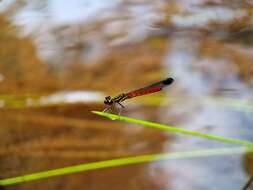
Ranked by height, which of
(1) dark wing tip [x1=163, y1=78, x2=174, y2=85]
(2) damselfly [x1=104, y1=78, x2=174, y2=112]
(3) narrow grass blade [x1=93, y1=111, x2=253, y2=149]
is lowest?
(3) narrow grass blade [x1=93, y1=111, x2=253, y2=149]

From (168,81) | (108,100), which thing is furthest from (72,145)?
(168,81)

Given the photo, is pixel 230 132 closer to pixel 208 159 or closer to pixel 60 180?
pixel 208 159

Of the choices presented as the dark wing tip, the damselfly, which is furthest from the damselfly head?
the dark wing tip

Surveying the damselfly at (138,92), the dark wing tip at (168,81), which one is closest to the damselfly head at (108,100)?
the damselfly at (138,92)

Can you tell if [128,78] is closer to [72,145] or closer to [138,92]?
[138,92]

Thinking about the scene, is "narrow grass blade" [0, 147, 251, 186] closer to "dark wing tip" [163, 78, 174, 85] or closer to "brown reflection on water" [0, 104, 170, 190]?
"brown reflection on water" [0, 104, 170, 190]

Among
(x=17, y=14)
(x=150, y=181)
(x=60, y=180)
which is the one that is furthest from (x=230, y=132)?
(x=17, y=14)

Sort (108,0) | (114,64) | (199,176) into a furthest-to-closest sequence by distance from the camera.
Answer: (108,0), (114,64), (199,176)
